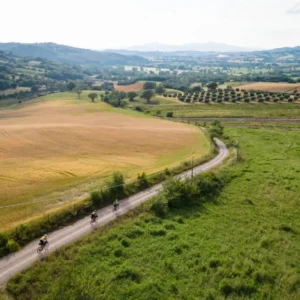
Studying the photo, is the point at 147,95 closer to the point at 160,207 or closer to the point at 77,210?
the point at 160,207

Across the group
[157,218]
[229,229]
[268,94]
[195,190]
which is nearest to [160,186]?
[195,190]

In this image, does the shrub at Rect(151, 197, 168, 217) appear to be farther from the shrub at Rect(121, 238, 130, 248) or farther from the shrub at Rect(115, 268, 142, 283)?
the shrub at Rect(115, 268, 142, 283)

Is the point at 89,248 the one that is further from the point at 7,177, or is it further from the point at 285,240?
the point at 7,177

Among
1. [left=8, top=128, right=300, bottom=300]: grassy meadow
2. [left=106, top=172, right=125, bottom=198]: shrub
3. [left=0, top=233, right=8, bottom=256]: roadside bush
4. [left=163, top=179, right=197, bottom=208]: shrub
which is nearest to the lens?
[left=8, top=128, right=300, bottom=300]: grassy meadow

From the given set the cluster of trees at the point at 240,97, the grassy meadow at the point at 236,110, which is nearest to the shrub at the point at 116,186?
the grassy meadow at the point at 236,110

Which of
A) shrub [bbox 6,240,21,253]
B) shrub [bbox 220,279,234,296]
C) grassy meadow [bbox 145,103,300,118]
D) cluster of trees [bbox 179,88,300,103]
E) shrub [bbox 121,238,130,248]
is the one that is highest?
shrub [bbox 6,240,21,253]

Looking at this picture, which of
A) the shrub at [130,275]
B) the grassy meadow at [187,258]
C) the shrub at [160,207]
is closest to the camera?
the grassy meadow at [187,258]

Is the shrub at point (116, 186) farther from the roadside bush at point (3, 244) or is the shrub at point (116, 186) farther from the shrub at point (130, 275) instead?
the shrub at point (130, 275)

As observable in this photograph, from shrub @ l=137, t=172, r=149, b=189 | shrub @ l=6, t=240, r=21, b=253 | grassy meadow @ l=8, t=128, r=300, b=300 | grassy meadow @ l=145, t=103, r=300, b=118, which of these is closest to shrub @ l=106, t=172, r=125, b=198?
shrub @ l=137, t=172, r=149, b=189
